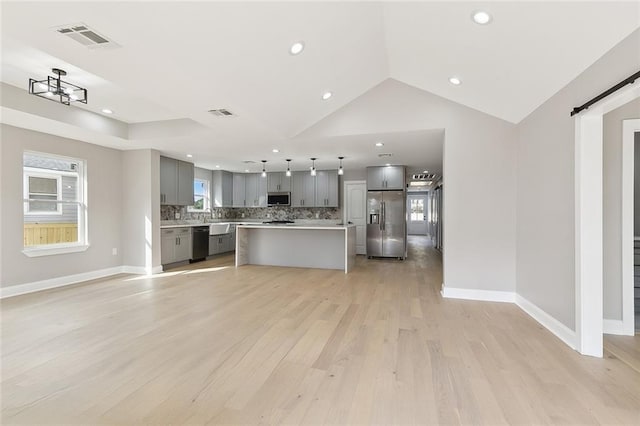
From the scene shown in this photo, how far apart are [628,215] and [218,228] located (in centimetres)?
749

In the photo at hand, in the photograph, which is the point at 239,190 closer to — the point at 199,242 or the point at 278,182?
the point at 278,182

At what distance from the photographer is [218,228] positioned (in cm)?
786

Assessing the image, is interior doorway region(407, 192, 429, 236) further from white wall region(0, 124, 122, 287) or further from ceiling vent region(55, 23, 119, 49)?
ceiling vent region(55, 23, 119, 49)

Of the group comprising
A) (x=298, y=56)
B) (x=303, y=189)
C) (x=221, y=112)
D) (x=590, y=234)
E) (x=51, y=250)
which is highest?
(x=298, y=56)

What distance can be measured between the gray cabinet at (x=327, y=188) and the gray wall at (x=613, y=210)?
18.4 ft

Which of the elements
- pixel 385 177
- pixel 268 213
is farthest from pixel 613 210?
pixel 268 213

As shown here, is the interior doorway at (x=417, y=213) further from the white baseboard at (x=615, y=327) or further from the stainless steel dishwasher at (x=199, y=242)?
the white baseboard at (x=615, y=327)

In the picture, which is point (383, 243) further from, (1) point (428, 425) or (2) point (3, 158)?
(2) point (3, 158)

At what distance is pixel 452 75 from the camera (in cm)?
351

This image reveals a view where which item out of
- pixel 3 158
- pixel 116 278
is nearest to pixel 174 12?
pixel 3 158

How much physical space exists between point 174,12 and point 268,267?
5021mm

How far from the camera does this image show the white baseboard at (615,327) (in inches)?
116

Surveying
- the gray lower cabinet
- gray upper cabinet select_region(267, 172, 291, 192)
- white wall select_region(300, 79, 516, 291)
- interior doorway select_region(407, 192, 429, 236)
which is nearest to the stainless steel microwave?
gray upper cabinet select_region(267, 172, 291, 192)

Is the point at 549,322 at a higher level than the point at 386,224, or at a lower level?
lower
